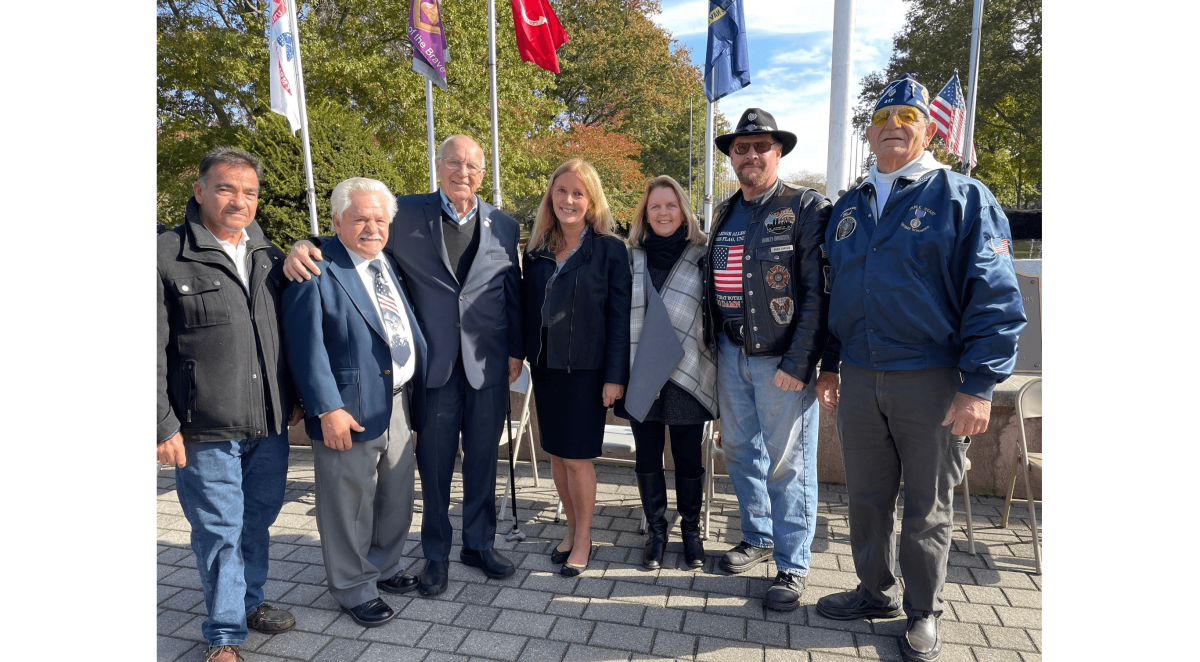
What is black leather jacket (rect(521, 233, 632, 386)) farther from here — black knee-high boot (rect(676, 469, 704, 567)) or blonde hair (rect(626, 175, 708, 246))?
black knee-high boot (rect(676, 469, 704, 567))

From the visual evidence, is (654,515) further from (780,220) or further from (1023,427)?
(1023,427)

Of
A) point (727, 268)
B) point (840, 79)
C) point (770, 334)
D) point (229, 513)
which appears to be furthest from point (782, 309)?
point (840, 79)

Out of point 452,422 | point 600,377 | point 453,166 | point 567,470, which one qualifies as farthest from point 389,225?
point 567,470

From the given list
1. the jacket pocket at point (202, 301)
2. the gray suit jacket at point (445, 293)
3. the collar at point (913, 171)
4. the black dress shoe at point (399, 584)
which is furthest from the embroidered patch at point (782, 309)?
the jacket pocket at point (202, 301)

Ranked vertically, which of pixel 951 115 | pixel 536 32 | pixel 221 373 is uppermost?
pixel 951 115

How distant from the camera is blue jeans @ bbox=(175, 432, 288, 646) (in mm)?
2646

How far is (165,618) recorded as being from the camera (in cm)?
315

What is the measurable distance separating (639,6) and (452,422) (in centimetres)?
2943

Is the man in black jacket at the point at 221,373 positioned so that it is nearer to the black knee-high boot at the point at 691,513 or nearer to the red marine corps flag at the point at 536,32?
the black knee-high boot at the point at 691,513

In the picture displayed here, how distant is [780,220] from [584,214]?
0.99 m

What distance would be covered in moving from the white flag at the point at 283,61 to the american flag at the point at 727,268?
654 cm

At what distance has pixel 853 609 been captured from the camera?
3.06m

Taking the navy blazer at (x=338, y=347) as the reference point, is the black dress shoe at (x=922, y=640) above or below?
below

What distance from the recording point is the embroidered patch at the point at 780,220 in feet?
10.3
